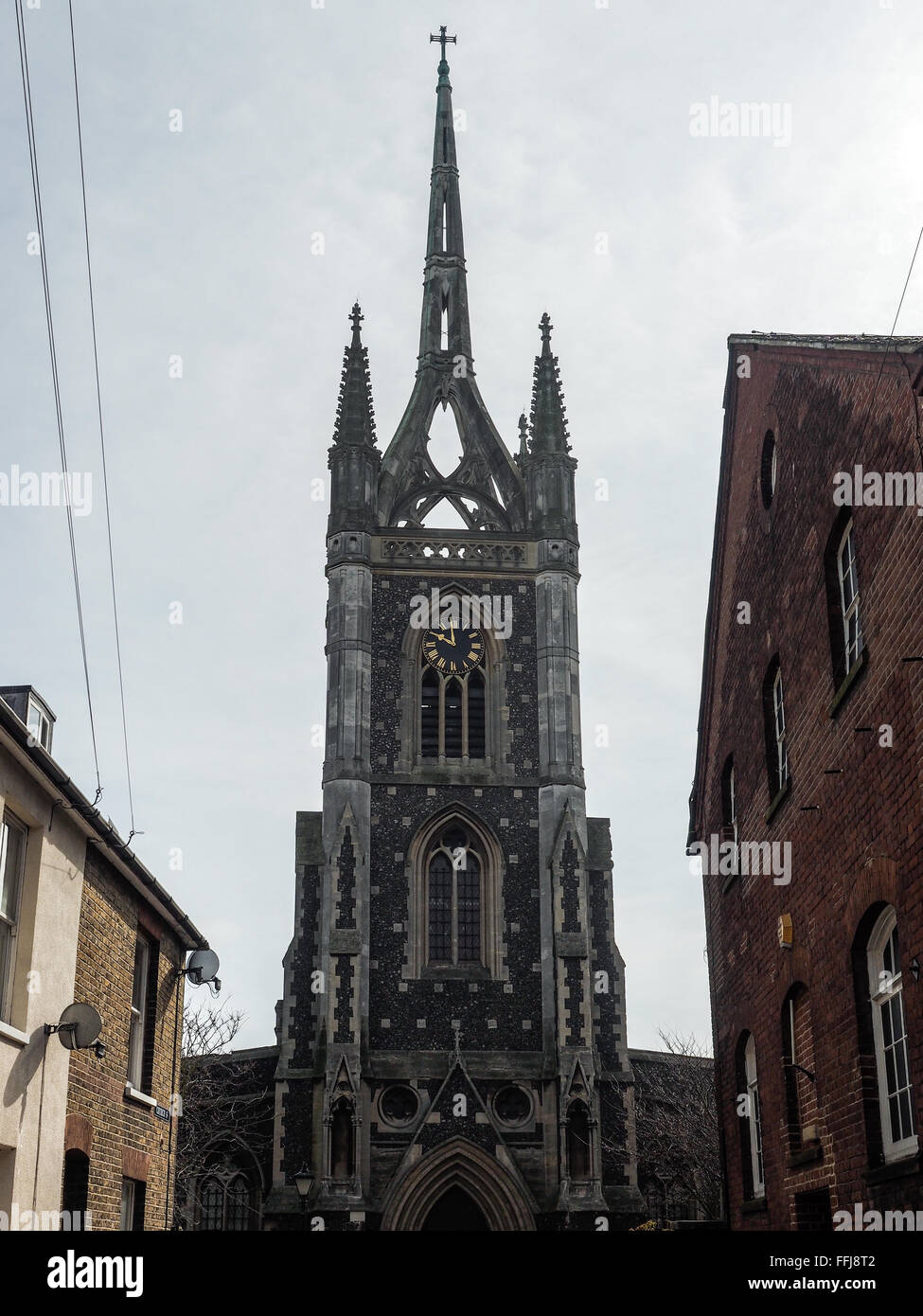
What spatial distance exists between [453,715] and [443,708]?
1.19 feet

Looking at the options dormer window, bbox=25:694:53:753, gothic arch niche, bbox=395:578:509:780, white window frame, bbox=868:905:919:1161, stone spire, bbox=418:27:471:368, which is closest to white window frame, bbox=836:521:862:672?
white window frame, bbox=868:905:919:1161

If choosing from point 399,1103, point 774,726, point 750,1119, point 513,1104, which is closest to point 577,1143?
point 513,1104

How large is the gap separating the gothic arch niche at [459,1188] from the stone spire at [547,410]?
2086cm

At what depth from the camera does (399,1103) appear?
39.1m

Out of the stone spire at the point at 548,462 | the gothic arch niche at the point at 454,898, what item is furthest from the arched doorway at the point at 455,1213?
the stone spire at the point at 548,462

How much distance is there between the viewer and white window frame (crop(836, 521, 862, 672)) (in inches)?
496

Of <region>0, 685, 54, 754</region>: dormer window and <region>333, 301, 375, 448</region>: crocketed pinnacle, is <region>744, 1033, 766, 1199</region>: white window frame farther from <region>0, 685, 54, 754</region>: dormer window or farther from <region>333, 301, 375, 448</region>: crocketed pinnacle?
<region>333, 301, 375, 448</region>: crocketed pinnacle

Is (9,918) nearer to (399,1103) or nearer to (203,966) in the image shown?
(203,966)

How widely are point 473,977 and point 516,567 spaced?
12.2m

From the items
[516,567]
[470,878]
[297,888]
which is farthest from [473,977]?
[516,567]

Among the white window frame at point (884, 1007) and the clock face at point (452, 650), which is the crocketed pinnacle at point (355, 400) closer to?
the clock face at point (452, 650)

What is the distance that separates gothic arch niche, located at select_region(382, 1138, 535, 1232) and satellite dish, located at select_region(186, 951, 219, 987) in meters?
21.6

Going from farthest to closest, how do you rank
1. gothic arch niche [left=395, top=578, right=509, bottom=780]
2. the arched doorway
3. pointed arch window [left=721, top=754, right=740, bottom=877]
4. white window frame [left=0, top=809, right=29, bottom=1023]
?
gothic arch niche [left=395, top=578, right=509, bottom=780] → the arched doorway → pointed arch window [left=721, top=754, right=740, bottom=877] → white window frame [left=0, top=809, right=29, bottom=1023]
